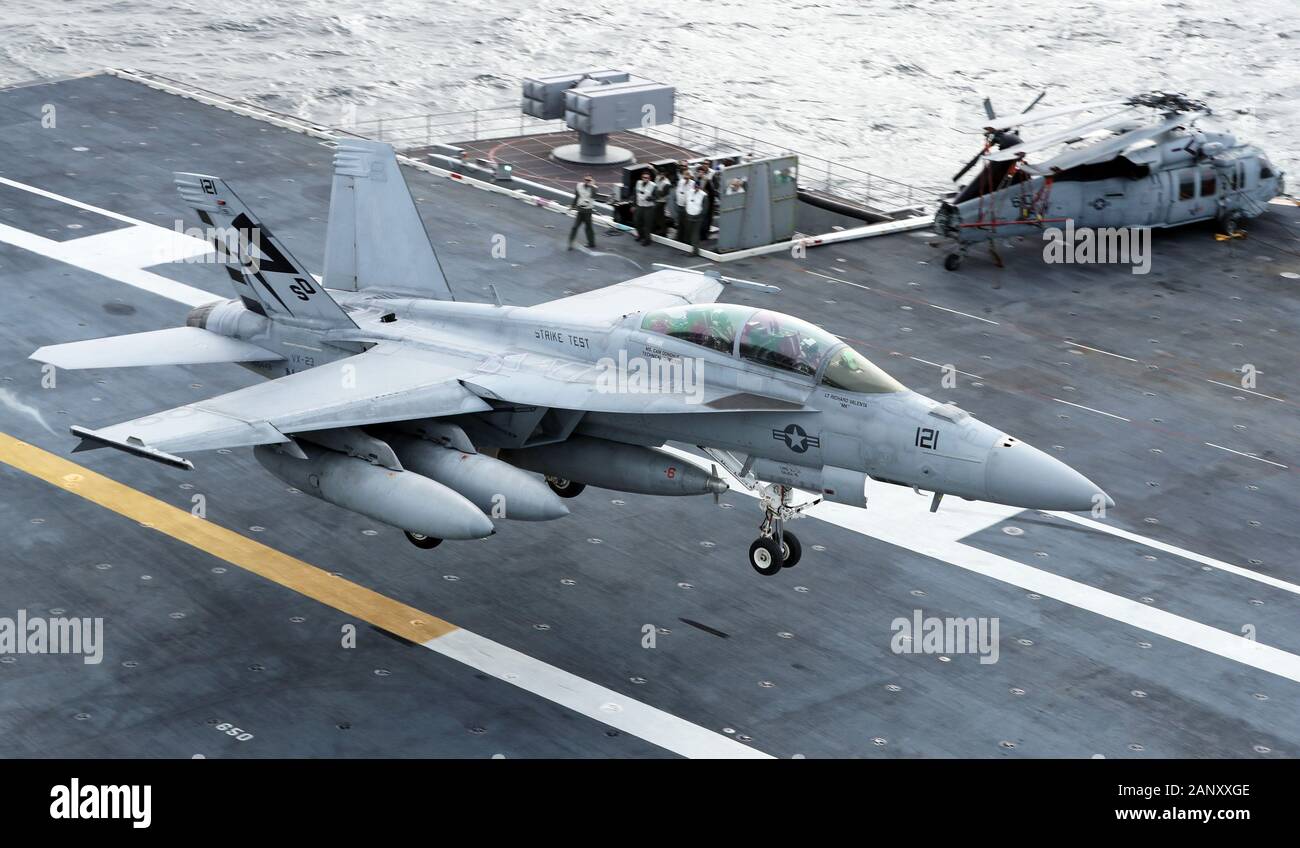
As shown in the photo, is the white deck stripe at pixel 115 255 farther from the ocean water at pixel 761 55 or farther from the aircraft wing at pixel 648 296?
the ocean water at pixel 761 55

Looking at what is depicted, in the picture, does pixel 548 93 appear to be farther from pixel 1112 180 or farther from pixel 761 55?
pixel 761 55

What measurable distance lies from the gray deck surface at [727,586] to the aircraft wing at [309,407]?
311 cm

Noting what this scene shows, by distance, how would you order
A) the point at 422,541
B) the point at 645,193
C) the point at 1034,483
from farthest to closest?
the point at 645,193 < the point at 422,541 < the point at 1034,483

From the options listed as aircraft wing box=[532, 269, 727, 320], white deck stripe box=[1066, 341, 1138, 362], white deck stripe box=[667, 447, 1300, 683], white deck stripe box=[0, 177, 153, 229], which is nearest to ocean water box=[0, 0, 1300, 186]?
white deck stripe box=[0, 177, 153, 229]

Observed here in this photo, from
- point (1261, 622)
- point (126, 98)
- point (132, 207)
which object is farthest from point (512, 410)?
point (126, 98)

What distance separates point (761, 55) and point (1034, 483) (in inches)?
2553

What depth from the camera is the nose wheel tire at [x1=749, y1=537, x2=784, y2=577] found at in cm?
2486

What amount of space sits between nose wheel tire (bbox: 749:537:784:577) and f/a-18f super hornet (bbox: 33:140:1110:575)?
30mm

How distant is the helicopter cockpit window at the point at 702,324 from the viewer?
2412 cm

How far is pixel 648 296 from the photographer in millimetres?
29047

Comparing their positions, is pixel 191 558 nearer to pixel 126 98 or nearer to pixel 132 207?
pixel 132 207

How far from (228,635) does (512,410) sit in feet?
18.0

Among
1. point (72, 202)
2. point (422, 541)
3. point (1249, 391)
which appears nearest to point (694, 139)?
point (72, 202)

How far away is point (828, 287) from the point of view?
133 feet
